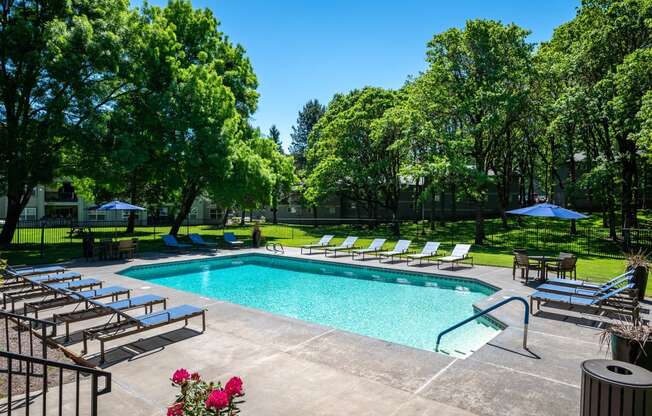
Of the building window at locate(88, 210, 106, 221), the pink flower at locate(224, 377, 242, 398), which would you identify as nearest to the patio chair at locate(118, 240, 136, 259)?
the pink flower at locate(224, 377, 242, 398)

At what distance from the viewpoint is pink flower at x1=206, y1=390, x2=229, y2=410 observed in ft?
8.49

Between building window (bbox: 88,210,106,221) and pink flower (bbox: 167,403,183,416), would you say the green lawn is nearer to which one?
pink flower (bbox: 167,403,183,416)

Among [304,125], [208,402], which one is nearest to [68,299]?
[208,402]

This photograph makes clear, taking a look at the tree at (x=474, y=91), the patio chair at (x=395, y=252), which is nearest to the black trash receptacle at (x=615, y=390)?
the patio chair at (x=395, y=252)

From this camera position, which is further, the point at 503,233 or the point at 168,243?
the point at 503,233

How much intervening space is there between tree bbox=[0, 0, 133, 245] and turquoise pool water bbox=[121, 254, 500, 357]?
847 centimetres

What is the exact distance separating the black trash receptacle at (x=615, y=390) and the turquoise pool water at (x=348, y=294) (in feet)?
14.9

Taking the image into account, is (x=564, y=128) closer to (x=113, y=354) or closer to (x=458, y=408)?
(x=458, y=408)

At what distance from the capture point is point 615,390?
11.1 ft

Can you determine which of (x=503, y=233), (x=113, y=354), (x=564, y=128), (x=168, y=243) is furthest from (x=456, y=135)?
A: (x=113, y=354)

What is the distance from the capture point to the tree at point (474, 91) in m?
22.5

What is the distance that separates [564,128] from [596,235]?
7.95m

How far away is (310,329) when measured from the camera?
25.3 feet

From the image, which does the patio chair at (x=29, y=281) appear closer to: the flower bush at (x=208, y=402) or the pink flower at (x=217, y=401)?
the flower bush at (x=208, y=402)
